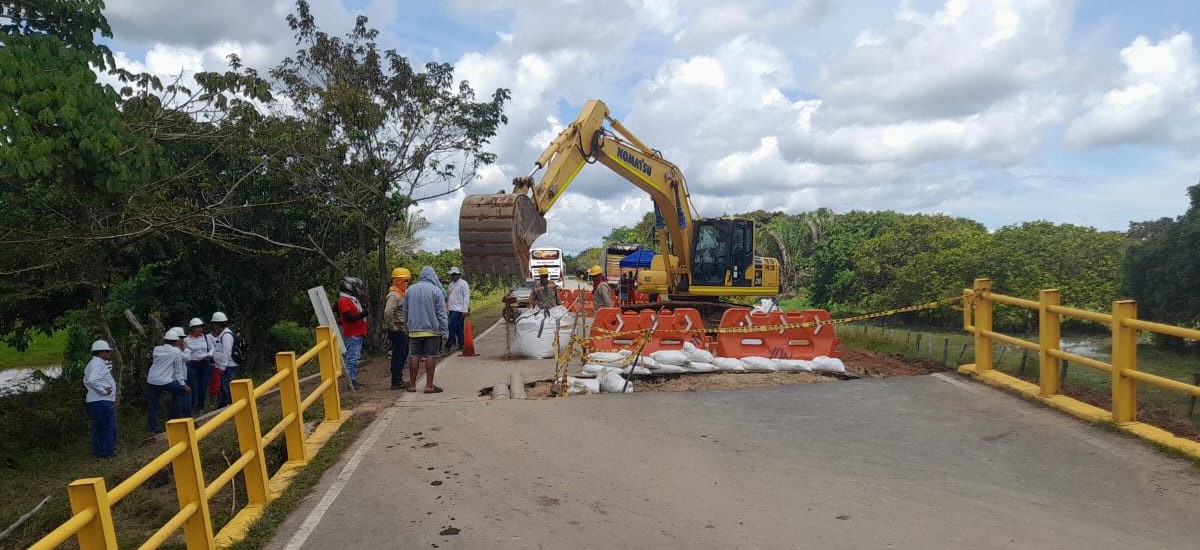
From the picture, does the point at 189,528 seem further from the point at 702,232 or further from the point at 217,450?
the point at 702,232

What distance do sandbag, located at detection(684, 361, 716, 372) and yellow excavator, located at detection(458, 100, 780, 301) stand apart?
315 centimetres

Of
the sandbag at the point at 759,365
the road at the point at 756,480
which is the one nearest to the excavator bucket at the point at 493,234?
the sandbag at the point at 759,365

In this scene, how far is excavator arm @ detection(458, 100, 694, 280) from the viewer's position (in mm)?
12062

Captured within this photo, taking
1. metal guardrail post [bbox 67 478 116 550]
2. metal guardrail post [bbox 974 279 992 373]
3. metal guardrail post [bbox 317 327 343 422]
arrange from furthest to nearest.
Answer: metal guardrail post [bbox 974 279 992 373], metal guardrail post [bbox 317 327 343 422], metal guardrail post [bbox 67 478 116 550]

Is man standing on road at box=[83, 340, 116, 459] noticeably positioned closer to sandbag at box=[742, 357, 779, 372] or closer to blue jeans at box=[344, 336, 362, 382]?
blue jeans at box=[344, 336, 362, 382]

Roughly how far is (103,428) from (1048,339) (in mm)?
11316

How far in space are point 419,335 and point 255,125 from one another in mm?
6968

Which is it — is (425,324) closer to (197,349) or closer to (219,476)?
(219,476)

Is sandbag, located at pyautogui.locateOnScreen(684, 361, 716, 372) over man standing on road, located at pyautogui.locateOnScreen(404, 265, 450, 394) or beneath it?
beneath

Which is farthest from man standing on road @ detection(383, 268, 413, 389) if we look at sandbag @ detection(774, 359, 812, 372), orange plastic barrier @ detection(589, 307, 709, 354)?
sandbag @ detection(774, 359, 812, 372)

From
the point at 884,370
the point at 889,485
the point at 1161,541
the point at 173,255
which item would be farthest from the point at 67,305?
the point at 1161,541

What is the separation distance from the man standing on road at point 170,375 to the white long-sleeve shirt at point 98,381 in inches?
29.4

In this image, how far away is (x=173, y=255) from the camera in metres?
16.7

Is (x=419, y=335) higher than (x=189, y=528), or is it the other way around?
(x=419, y=335)
